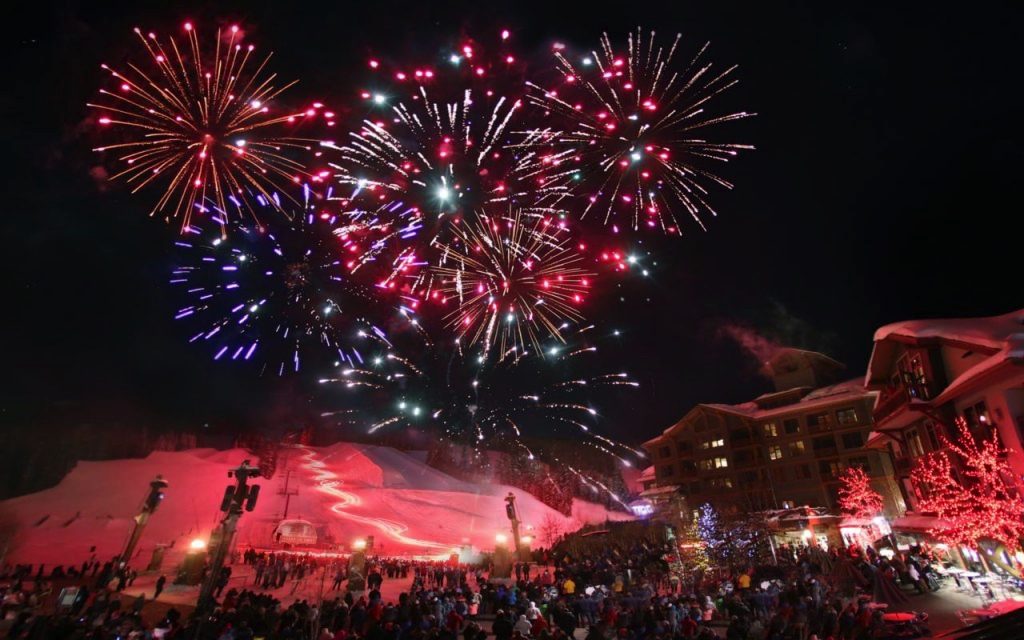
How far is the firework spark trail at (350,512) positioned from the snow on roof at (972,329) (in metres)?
45.0

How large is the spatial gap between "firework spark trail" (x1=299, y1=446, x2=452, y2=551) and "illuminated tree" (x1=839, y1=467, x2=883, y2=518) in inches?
1442

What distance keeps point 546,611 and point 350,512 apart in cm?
4745

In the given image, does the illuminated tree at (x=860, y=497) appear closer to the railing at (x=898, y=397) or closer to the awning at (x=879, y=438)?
the awning at (x=879, y=438)

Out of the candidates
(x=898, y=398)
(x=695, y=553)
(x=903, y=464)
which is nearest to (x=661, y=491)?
(x=695, y=553)

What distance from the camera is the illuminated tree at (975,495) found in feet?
56.5

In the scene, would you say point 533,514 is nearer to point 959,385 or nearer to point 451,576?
point 451,576

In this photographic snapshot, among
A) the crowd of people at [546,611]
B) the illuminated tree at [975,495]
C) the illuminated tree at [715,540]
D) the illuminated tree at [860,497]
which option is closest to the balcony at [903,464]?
the illuminated tree at [975,495]

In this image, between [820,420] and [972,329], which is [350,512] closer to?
[820,420]

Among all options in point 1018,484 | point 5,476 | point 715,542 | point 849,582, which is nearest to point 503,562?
point 715,542

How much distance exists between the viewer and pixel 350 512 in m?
58.8

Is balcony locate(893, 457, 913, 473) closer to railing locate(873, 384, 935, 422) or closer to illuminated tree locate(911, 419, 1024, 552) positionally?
railing locate(873, 384, 935, 422)

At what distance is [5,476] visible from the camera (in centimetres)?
4928

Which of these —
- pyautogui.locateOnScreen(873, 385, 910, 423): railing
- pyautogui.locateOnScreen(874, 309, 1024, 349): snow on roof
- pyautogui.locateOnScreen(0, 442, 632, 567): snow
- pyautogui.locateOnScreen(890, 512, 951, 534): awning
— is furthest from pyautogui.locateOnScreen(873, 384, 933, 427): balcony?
pyautogui.locateOnScreen(0, 442, 632, 567): snow

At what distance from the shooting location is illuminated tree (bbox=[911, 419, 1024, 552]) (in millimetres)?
17234
